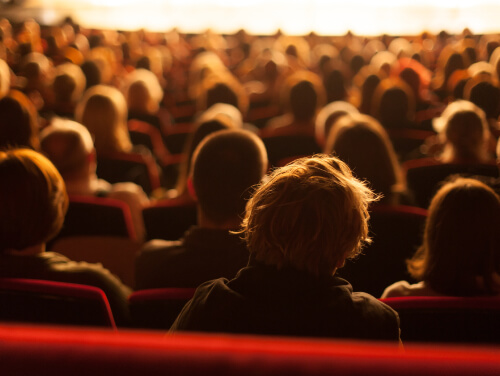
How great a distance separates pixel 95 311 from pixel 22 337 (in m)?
1.06

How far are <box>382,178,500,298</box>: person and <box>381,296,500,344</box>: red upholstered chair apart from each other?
1.02 ft

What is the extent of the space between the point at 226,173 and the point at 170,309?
0.77m

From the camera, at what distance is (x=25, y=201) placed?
6.19ft

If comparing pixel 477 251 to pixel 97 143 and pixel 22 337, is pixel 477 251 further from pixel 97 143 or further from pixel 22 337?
pixel 97 143

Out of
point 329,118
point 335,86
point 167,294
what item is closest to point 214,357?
point 167,294

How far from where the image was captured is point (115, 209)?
275cm

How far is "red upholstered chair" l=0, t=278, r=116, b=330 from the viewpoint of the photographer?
1.55 meters

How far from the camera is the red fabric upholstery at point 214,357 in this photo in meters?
0.53

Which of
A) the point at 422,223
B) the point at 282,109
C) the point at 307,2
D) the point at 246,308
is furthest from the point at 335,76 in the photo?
the point at 307,2

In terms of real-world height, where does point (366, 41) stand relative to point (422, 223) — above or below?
above

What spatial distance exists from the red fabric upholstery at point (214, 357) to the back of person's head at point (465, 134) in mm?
3274

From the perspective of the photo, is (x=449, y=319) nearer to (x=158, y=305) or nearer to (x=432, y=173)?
(x=158, y=305)

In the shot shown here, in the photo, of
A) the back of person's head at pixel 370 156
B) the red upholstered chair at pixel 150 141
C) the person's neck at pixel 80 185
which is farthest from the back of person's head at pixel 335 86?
the person's neck at pixel 80 185

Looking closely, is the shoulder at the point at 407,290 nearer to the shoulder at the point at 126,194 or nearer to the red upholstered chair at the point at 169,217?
the red upholstered chair at the point at 169,217
